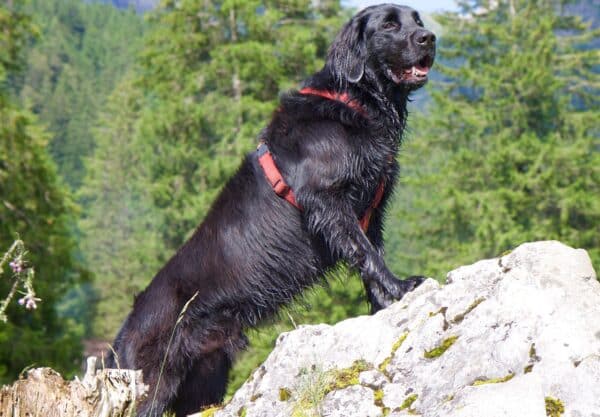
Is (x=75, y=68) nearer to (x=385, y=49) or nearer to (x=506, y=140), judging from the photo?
(x=506, y=140)

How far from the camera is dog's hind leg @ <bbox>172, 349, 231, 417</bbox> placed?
165 inches

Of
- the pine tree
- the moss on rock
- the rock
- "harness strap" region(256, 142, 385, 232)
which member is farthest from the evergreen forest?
the pine tree

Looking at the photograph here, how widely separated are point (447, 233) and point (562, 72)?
19.1 ft

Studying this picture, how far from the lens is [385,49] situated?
4316mm

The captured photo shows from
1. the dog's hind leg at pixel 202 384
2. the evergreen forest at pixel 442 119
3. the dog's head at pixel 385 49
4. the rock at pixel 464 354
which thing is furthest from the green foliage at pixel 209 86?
the rock at pixel 464 354

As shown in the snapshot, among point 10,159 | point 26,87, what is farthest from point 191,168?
point 26,87

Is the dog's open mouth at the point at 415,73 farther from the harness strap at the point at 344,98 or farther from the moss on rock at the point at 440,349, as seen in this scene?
the moss on rock at the point at 440,349

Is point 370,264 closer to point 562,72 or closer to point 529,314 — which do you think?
point 529,314

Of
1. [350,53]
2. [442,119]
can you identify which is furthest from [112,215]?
[350,53]

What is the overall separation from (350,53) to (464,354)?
2.11m

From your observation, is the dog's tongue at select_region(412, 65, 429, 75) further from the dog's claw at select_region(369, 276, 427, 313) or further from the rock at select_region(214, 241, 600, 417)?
the rock at select_region(214, 241, 600, 417)

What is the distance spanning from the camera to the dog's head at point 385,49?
4.25 metres

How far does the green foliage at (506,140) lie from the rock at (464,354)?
15.9m

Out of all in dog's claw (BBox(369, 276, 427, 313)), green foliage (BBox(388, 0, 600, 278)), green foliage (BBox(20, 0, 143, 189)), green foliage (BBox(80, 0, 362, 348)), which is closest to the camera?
dog's claw (BBox(369, 276, 427, 313))
